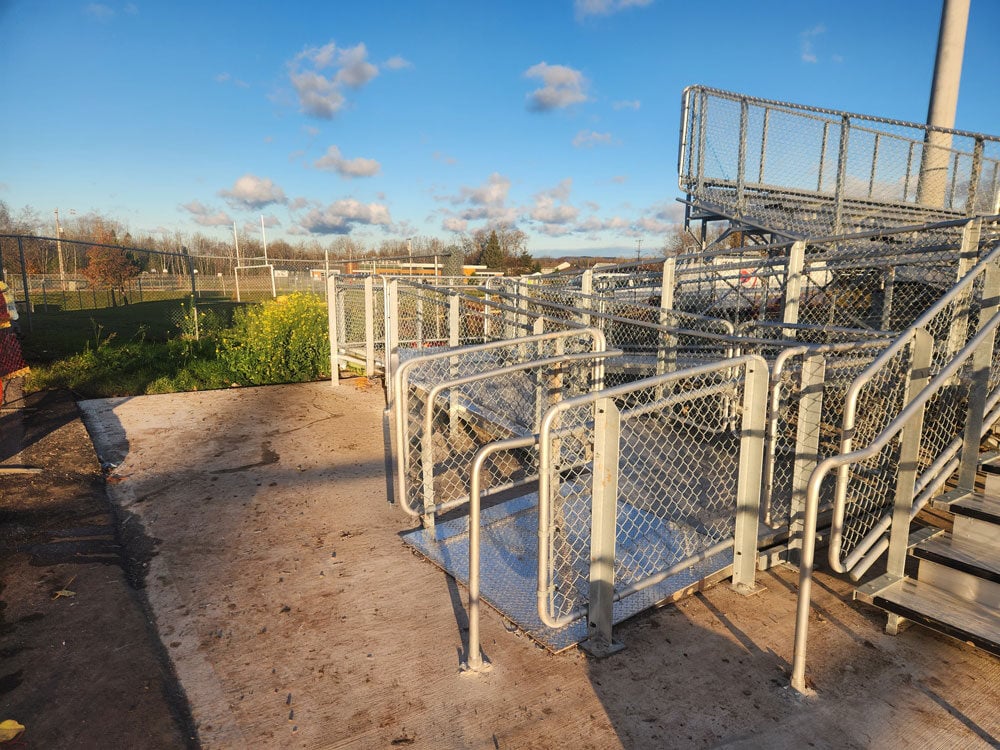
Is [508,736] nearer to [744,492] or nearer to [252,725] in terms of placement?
[252,725]

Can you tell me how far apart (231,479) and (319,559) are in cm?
185

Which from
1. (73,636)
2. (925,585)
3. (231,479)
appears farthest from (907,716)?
(231,479)

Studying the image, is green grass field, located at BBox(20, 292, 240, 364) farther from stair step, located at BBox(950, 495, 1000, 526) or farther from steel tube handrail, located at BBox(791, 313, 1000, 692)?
stair step, located at BBox(950, 495, 1000, 526)

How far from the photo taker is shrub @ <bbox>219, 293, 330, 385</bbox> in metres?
9.14

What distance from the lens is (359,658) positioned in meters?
2.80

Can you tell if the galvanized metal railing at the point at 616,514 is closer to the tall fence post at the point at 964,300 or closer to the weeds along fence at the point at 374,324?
the tall fence post at the point at 964,300

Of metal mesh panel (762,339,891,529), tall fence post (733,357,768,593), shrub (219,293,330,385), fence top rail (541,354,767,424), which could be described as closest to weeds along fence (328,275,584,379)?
shrub (219,293,330,385)

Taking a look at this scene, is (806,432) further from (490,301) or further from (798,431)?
(490,301)

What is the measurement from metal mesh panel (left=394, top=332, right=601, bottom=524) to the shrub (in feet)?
10.7

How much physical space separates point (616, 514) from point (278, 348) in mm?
7742

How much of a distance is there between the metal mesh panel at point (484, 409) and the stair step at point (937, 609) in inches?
79.6

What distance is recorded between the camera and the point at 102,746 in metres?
2.25

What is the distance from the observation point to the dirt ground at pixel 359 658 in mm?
2342

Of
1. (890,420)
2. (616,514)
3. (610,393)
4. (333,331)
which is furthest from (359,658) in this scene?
(333,331)
